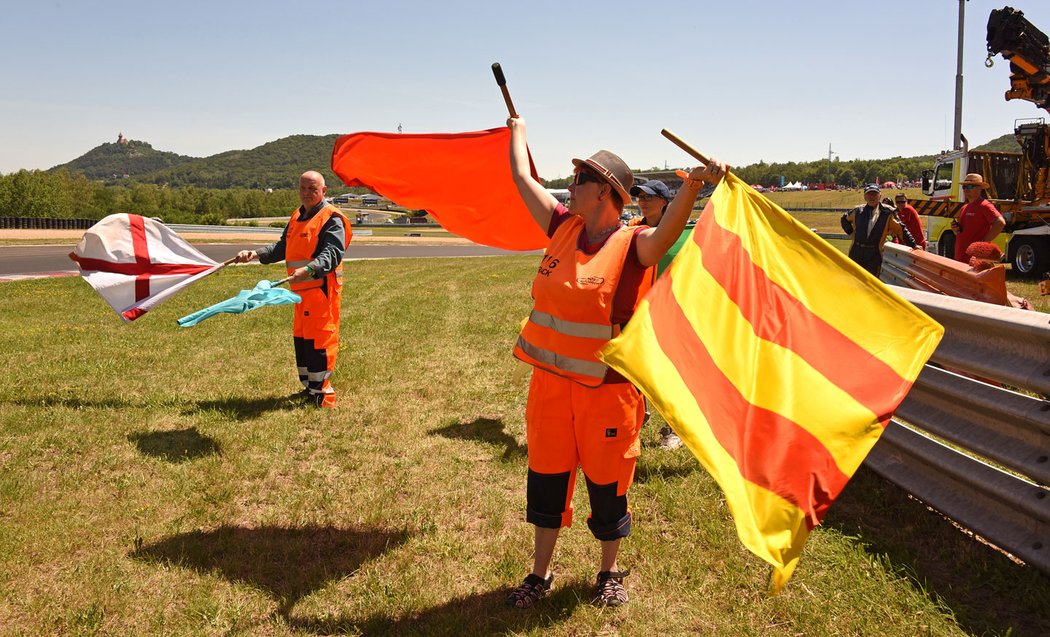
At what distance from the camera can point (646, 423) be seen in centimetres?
693

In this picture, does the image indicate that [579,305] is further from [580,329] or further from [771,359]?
[771,359]

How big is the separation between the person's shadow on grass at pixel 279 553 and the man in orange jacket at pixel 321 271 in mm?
2650

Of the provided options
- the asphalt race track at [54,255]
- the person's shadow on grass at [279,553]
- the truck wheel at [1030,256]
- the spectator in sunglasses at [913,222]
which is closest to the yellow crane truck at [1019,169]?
the truck wheel at [1030,256]

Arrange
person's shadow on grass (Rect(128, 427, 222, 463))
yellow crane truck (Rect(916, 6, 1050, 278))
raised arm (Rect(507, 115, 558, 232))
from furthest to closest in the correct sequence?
1. yellow crane truck (Rect(916, 6, 1050, 278))
2. person's shadow on grass (Rect(128, 427, 222, 463))
3. raised arm (Rect(507, 115, 558, 232))

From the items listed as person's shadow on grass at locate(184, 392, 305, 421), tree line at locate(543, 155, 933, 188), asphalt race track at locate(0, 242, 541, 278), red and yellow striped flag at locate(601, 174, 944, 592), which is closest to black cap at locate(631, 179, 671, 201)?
red and yellow striped flag at locate(601, 174, 944, 592)

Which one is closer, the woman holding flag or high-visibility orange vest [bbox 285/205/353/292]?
the woman holding flag

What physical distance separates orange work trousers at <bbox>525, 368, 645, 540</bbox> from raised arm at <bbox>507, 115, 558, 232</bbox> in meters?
0.90

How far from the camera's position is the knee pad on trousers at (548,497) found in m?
3.73

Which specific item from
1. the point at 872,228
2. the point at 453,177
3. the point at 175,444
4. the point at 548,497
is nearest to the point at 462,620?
the point at 548,497

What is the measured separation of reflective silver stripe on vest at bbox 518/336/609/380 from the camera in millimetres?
3484

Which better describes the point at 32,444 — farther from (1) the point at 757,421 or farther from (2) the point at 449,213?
(1) the point at 757,421

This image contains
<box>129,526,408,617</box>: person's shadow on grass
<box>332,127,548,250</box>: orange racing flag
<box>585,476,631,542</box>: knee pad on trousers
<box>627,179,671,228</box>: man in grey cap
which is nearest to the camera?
<box>585,476,631,542</box>: knee pad on trousers

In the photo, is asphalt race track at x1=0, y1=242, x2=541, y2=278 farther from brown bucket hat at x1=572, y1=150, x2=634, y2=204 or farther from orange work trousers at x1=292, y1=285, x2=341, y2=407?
brown bucket hat at x1=572, y1=150, x2=634, y2=204

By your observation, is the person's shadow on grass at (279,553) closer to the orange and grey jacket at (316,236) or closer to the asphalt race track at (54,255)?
the orange and grey jacket at (316,236)
